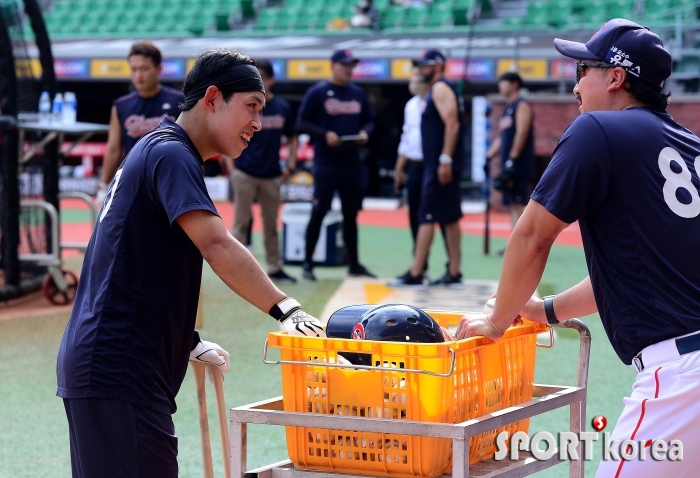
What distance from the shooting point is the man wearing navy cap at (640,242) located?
2.66 metres

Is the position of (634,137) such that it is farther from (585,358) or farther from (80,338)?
(80,338)

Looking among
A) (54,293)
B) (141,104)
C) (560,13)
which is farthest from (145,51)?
(560,13)

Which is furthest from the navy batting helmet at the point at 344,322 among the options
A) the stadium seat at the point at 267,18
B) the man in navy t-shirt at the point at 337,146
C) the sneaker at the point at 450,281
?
the stadium seat at the point at 267,18

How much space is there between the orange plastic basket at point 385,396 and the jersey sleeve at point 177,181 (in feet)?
1.58

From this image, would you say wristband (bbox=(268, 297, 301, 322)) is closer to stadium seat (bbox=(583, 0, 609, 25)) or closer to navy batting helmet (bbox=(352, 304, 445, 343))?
navy batting helmet (bbox=(352, 304, 445, 343))

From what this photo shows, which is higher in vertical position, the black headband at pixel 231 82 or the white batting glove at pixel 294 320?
the black headband at pixel 231 82

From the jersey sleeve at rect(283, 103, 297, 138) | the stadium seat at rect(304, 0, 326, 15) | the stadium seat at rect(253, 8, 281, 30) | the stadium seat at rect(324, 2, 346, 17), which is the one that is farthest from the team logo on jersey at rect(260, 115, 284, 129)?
the stadium seat at rect(304, 0, 326, 15)

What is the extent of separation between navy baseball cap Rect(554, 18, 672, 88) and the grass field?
7.93ft

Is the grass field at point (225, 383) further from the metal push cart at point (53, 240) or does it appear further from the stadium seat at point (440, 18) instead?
the stadium seat at point (440, 18)

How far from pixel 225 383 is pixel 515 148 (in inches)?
276

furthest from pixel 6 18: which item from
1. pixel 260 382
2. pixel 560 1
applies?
pixel 560 1

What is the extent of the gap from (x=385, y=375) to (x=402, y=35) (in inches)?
815

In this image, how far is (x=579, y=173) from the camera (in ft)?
8.89

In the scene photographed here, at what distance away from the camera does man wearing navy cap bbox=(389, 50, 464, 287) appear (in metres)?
9.71
